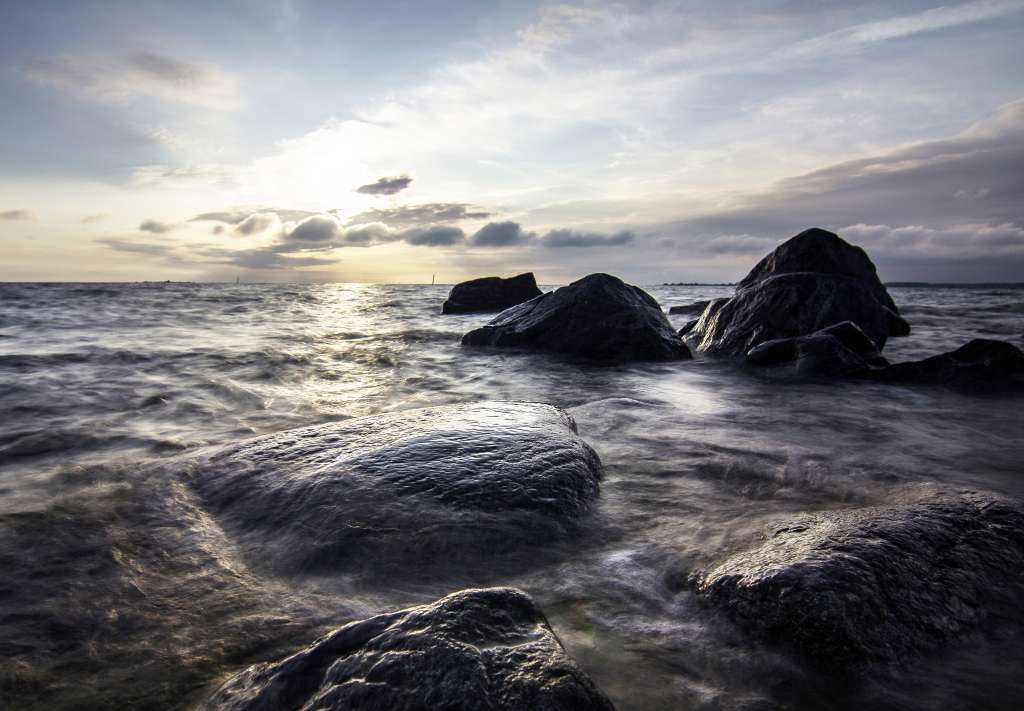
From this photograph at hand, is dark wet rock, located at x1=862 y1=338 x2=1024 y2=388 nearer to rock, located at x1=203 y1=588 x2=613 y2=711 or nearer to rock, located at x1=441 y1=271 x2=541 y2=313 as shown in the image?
rock, located at x1=203 y1=588 x2=613 y2=711

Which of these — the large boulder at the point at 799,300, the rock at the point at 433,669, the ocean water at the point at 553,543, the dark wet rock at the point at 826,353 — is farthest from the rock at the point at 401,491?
the large boulder at the point at 799,300

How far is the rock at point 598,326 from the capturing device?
34.8 ft

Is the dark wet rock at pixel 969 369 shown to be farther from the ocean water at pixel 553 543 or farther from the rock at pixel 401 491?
the rock at pixel 401 491

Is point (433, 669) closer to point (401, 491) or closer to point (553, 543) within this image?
point (553, 543)

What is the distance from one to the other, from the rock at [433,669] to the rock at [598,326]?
8.63 meters

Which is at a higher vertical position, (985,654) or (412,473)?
(412,473)

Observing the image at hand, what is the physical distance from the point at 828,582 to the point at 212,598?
2653 millimetres

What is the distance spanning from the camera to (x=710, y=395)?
24.0 ft

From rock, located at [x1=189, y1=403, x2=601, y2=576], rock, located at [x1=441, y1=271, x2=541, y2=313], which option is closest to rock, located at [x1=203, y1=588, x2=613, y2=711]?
rock, located at [x1=189, y1=403, x2=601, y2=576]

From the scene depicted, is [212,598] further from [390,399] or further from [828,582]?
[390,399]

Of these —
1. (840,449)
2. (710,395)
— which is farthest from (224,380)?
(840,449)

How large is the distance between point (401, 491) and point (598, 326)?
8.04m

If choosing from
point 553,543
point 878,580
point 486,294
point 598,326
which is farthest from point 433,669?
point 486,294

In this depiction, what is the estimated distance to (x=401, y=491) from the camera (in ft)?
11.0
